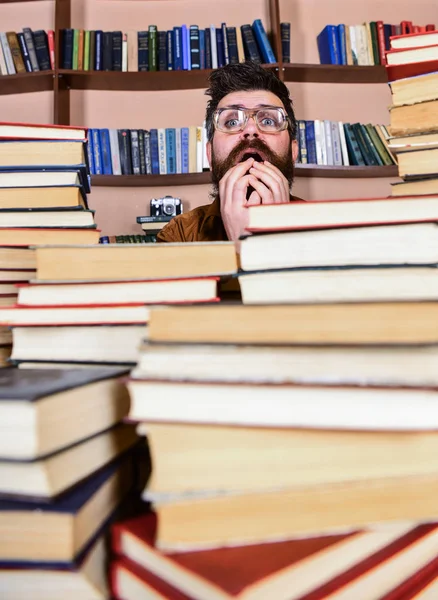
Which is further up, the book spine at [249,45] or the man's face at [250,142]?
the book spine at [249,45]

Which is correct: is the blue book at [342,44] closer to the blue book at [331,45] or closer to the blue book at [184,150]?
the blue book at [331,45]

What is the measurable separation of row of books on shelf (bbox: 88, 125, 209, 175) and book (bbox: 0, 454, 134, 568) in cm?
212

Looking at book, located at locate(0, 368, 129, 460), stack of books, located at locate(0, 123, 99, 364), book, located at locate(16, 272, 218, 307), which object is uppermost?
stack of books, located at locate(0, 123, 99, 364)

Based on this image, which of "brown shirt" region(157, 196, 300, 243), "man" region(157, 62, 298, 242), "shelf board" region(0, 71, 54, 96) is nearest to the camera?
"man" region(157, 62, 298, 242)

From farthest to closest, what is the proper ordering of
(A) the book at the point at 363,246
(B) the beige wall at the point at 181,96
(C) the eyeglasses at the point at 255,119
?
(B) the beige wall at the point at 181,96
(C) the eyeglasses at the point at 255,119
(A) the book at the point at 363,246

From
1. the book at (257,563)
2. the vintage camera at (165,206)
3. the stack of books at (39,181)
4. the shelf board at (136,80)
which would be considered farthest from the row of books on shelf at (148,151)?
the book at (257,563)

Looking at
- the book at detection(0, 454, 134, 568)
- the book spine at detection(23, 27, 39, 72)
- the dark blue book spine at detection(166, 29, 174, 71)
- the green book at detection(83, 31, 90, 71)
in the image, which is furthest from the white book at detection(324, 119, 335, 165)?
the book at detection(0, 454, 134, 568)

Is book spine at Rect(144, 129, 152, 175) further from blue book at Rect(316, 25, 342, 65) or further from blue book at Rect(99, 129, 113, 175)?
blue book at Rect(316, 25, 342, 65)

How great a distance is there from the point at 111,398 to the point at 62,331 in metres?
0.13

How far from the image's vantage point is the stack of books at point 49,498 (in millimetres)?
387

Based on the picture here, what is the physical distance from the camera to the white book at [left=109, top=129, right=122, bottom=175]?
7.87ft

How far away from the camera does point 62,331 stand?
58 cm

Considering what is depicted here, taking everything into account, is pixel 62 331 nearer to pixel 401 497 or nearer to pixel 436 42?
pixel 401 497

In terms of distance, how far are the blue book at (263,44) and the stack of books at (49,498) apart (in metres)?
2.27
